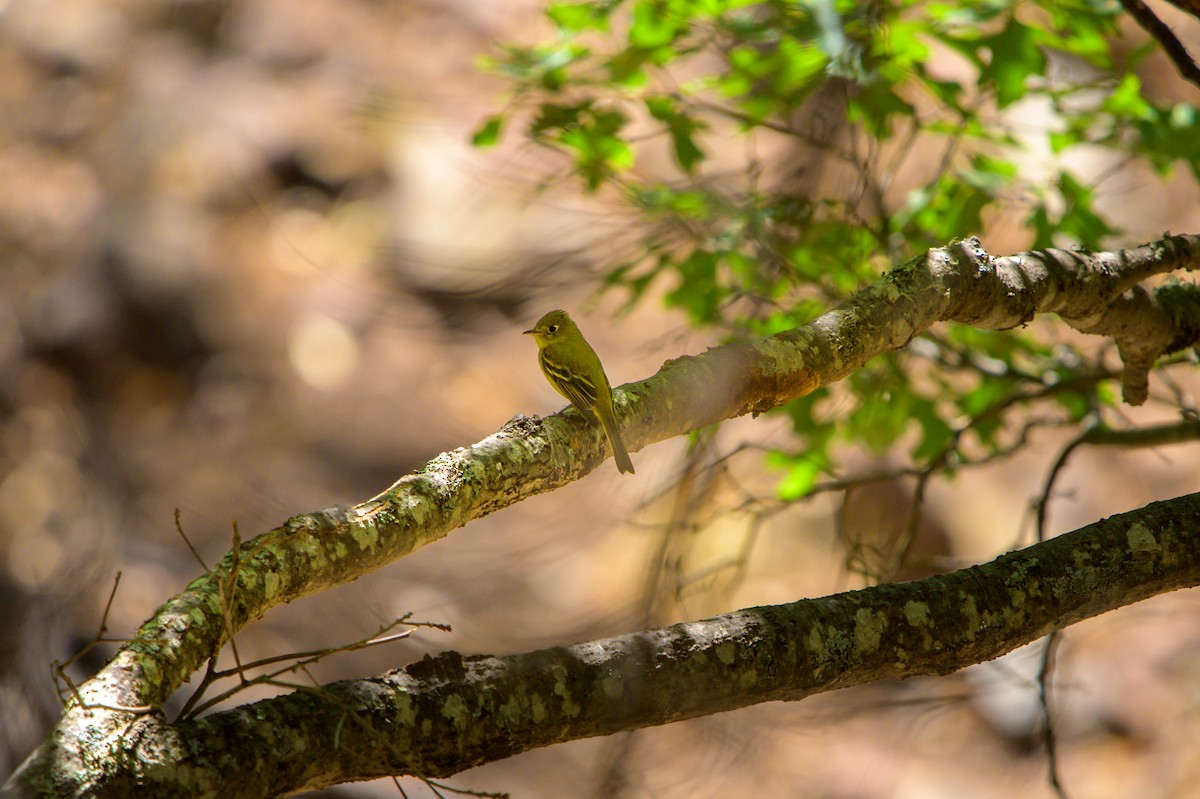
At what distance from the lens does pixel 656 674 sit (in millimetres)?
1779

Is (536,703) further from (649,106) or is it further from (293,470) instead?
(293,470)

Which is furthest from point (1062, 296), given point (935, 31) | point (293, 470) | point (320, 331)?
point (320, 331)

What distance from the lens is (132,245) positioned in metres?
9.30

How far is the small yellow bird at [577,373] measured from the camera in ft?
7.84

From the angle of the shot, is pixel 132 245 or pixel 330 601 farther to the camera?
pixel 132 245

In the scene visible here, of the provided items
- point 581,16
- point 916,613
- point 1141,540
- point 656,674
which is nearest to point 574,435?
point 656,674

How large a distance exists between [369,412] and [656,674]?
7.02 metres

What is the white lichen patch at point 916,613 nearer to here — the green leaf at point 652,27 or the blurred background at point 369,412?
the blurred background at point 369,412

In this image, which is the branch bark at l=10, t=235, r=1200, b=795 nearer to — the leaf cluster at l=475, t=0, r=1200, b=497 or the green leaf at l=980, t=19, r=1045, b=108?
the leaf cluster at l=475, t=0, r=1200, b=497

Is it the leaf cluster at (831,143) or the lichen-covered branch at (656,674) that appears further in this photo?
the leaf cluster at (831,143)

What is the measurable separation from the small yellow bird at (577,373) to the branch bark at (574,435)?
4 cm

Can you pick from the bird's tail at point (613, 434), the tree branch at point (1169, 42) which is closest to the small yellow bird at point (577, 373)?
the bird's tail at point (613, 434)

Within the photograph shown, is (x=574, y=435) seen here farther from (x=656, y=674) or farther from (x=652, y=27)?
(x=652, y=27)

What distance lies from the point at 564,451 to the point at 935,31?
2124 mm
